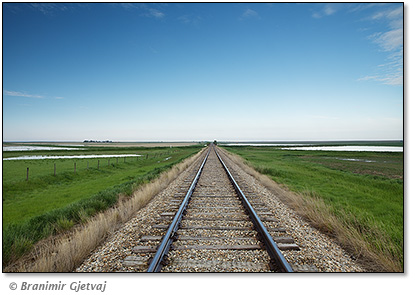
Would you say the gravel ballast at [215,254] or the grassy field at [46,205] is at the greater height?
the gravel ballast at [215,254]

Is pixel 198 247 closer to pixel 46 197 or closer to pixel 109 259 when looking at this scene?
pixel 109 259

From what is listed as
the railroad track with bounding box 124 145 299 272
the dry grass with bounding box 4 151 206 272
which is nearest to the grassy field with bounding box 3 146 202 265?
the dry grass with bounding box 4 151 206 272

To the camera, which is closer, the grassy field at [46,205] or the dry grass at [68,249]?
the dry grass at [68,249]

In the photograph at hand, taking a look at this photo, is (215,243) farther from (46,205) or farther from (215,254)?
(46,205)

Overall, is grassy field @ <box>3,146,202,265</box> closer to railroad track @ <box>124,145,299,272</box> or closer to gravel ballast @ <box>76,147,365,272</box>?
gravel ballast @ <box>76,147,365,272</box>

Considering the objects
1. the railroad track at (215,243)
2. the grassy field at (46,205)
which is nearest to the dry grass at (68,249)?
the grassy field at (46,205)

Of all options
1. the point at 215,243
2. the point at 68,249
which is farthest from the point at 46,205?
the point at 215,243

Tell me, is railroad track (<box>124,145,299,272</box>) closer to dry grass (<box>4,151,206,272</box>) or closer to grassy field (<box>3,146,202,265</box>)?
dry grass (<box>4,151,206,272</box>)

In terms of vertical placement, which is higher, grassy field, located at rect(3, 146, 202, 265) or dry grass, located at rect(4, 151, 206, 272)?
dry grass, located at rect(4, 151, 206, 272)

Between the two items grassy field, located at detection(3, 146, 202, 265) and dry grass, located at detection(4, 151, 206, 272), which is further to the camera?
grassy field, located at detection(3, 146, 202, 265)

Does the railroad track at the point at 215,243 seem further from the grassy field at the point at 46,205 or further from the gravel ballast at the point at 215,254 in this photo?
the grassy field at the point at 46,205

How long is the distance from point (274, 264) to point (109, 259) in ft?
8.99

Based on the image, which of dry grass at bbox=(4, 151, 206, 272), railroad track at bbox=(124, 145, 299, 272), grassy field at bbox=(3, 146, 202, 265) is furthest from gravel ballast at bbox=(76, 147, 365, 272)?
grassy field at bbox=(3, 146, 202, 265)
